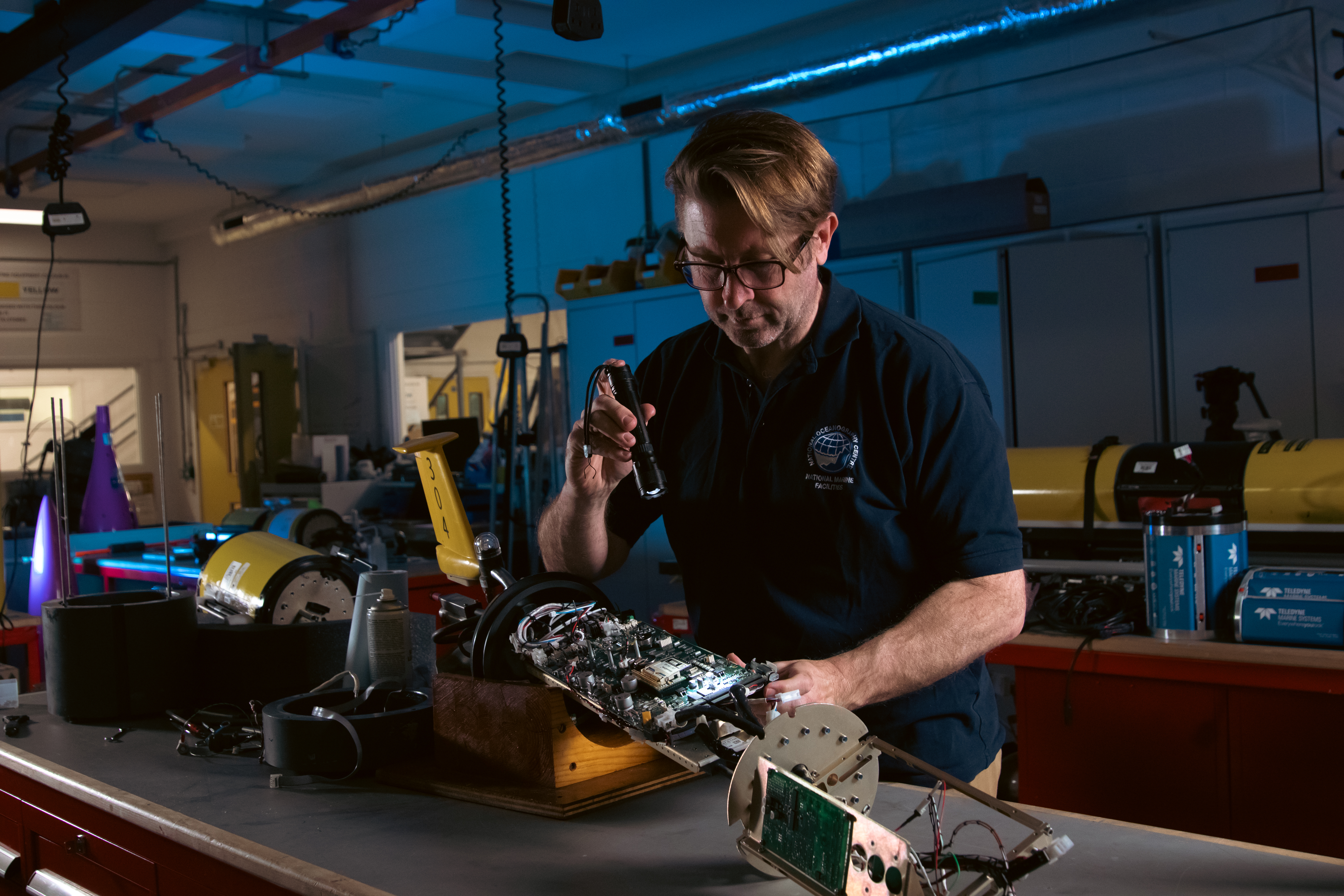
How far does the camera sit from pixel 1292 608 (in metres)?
2.40

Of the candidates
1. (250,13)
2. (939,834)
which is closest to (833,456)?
(939,834)

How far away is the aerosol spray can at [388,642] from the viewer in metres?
1.66

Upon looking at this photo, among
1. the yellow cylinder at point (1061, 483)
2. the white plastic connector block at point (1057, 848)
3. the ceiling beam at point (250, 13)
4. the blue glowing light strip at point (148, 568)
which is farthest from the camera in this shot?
the ceiling beam at point (250, 13)

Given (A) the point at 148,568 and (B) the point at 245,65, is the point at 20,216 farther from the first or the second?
(A) the point at 148,568

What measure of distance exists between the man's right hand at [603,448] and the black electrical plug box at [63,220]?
3.56 m

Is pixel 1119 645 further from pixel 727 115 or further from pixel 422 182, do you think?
pixel 422 182

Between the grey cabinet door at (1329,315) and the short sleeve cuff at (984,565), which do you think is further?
the grey cabinet door at (1329,315)

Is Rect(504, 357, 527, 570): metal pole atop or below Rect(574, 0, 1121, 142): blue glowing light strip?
below

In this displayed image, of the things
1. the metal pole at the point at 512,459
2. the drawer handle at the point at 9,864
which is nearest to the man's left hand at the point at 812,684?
the drawer handle at the point at 9,864

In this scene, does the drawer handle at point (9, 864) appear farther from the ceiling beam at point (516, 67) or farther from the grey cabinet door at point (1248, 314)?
the ceiling beam at point (516, 67)

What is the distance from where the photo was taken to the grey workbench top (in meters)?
1.04

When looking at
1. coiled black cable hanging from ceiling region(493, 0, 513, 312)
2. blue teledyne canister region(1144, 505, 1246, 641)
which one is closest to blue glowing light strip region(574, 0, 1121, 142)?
coiled black cable hanging from ceiling region(493, 0, 513, 312)

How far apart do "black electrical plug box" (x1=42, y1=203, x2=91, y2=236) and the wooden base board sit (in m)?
3.61

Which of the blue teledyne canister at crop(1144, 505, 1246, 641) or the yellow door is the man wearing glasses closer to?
the blue teledyne canister at crop(1144, 505, 1246, 641)
